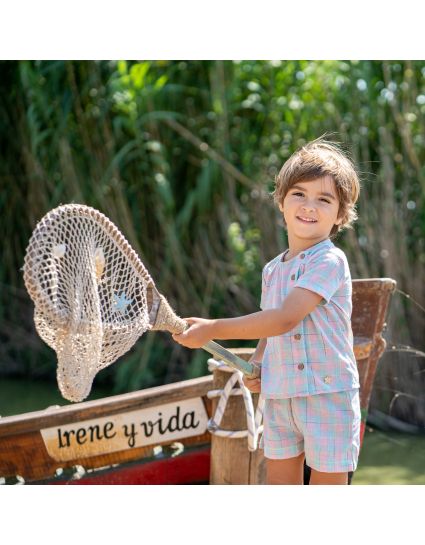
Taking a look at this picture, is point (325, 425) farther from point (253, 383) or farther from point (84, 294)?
point (84, 294)

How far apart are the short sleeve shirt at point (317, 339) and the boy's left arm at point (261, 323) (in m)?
0.04

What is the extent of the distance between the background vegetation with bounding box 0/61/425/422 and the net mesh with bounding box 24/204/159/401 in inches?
116

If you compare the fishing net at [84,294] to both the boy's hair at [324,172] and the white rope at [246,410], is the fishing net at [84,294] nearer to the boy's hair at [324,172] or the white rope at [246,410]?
the boy's hair at [324,172]

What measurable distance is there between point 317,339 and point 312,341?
1 centimetres

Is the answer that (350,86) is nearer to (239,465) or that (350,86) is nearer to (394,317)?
(394,317)

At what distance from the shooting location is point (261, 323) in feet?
6.27

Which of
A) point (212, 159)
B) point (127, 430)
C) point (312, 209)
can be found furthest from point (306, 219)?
point (212, 159)

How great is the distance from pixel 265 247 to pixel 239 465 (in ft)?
7.90

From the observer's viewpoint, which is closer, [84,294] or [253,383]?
[84,294]

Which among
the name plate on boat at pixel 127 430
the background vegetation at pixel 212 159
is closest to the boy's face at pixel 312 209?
the name plate on boat at pixel 127 430

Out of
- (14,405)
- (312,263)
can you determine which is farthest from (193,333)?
(14,405)

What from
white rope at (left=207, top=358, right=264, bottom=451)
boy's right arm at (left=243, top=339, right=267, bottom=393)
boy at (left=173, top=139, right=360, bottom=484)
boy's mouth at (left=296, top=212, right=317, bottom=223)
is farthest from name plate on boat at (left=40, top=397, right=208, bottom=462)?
boy's mouth at (left=296, top=212, right=317, bottom=223)

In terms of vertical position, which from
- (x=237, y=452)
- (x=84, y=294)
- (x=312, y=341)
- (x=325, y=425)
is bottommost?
(x=237, y=452)

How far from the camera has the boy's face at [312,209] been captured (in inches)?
80.0
